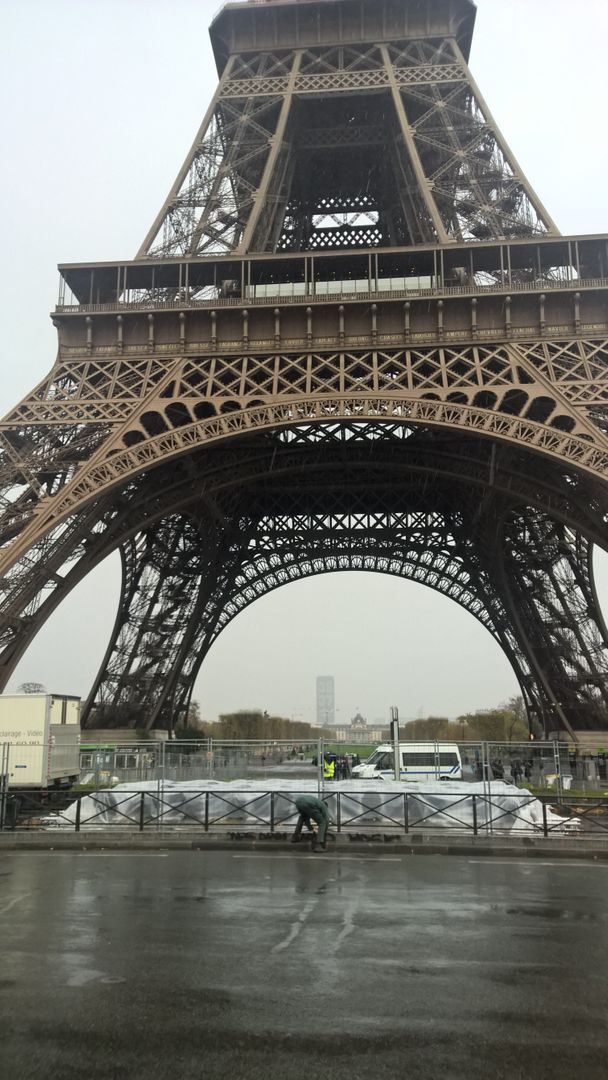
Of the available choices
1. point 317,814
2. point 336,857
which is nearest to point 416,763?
point 317,814

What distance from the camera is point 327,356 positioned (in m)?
27.5

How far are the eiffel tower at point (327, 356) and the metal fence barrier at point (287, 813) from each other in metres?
7.41

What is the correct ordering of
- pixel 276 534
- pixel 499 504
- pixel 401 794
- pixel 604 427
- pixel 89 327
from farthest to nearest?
pixel 276 534 → pixel 499 504 → pixel 89 327 → pixel 604 427 → pixel 401 794

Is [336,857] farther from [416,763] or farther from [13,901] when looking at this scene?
[416,763]

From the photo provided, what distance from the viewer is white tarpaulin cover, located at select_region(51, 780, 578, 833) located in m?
18.7

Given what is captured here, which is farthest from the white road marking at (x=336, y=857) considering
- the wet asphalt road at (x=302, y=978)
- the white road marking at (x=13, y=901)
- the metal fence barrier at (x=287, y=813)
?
the white road marking at (x=13, y=901)

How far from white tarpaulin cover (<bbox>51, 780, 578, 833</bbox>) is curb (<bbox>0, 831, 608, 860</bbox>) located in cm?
45

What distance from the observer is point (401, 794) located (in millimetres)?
17844

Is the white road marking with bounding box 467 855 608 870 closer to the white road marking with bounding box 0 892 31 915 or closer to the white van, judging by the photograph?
the white road marking with bounding box 0 892 31 915

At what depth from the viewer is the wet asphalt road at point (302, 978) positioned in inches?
223

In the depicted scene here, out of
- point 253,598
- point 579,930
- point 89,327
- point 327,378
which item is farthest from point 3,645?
point 253,598

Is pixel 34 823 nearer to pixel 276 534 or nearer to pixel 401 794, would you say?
pixel 401 794

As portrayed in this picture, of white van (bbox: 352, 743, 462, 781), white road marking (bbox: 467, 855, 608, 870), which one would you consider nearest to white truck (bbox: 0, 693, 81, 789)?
white road marking (bbox: 467, 855, 608, 870)

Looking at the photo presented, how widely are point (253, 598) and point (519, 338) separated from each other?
105 ft
